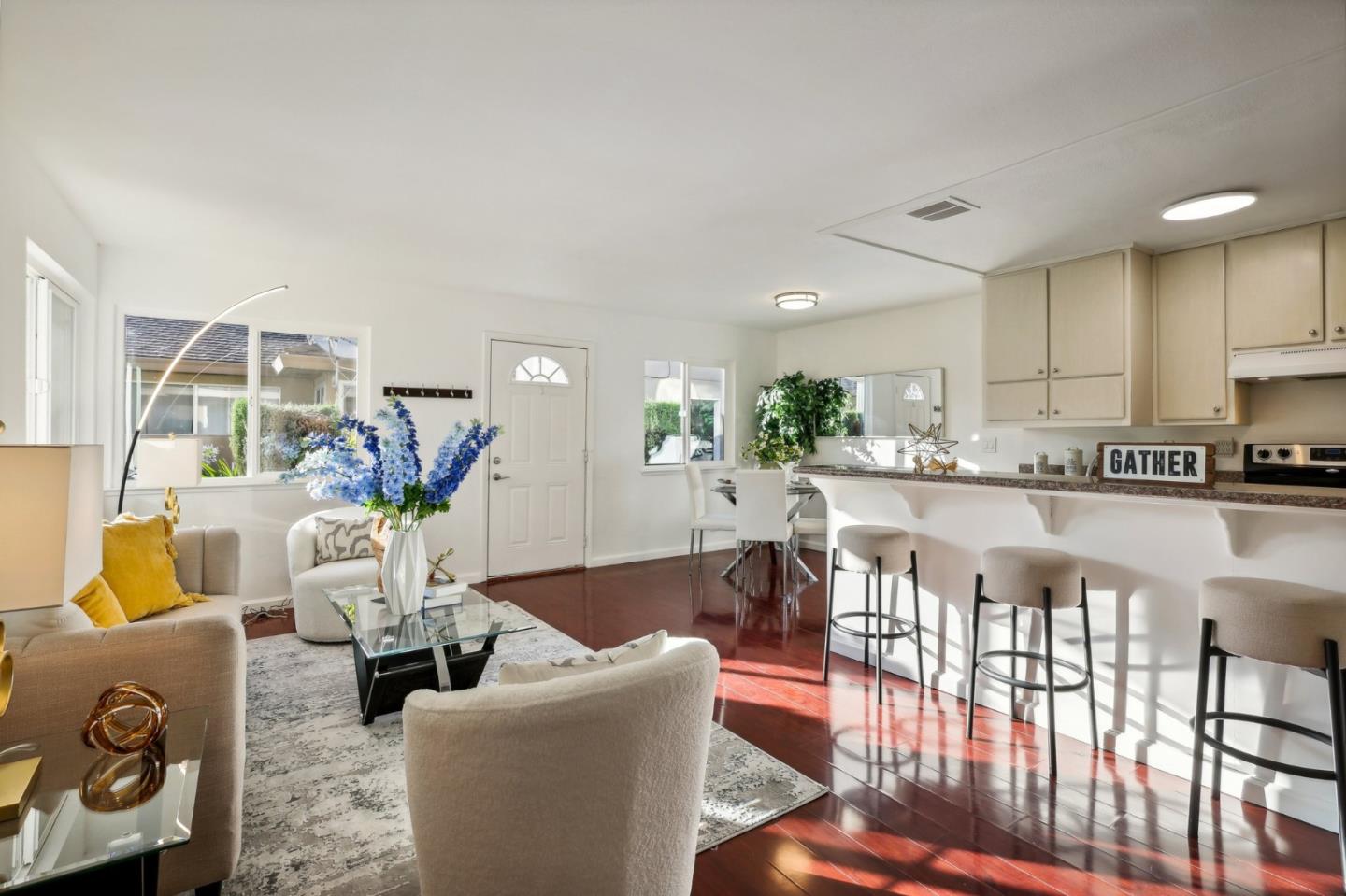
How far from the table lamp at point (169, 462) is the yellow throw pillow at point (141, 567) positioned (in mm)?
434

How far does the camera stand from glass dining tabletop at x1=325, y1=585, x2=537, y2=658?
243cm

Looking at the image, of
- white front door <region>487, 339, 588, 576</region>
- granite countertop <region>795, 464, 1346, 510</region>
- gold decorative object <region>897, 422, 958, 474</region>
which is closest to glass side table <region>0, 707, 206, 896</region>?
granite countertop <region>795, 464, 1346, 510</region>

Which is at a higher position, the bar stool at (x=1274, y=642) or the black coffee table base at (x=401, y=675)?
the bar stool at (x=1274, y=642)

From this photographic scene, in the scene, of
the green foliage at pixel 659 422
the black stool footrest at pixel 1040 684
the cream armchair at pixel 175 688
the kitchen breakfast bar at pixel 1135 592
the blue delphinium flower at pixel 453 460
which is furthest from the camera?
the green foliage at pixel 659 422

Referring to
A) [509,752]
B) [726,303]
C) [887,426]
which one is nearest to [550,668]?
[509,752]

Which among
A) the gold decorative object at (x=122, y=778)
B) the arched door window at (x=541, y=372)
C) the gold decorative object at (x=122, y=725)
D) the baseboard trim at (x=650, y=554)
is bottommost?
the baseboard trim at (x=650, y=554)

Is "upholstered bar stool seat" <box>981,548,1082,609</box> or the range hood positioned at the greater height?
the range hood

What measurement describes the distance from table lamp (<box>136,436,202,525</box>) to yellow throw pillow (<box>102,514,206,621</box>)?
43cm

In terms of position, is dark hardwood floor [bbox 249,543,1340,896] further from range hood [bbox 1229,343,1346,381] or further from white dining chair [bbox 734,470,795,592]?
range hood [bbox 1229,343,1346,381]

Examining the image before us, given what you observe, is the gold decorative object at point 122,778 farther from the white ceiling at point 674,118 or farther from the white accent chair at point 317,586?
the white accent chair at point 317,586

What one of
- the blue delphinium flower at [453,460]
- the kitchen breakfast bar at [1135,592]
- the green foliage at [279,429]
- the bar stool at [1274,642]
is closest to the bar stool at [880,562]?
the kitchen breakfast bar at [1135,592]

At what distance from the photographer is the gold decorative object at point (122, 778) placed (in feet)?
3.89

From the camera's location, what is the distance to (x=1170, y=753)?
2.41m

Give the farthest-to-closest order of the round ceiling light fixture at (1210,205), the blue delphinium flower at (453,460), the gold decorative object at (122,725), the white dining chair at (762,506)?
1. the white dining chair at (762,506)
2. the round ceiling light fixture at (1210,205)
3. the blue delphinium flower at (453,460)
4. the gold decorative object at (122,725)
